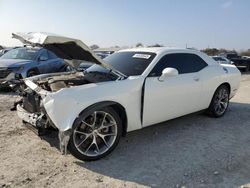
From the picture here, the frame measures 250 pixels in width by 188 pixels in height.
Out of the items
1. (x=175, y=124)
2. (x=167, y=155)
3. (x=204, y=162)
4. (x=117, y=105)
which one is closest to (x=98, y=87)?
(x=117, y=105)

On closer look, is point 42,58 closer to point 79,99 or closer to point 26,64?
point 26,64

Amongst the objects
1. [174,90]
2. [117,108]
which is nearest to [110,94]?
[117,108]

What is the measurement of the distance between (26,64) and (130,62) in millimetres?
5613

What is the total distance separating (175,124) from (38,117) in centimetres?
292

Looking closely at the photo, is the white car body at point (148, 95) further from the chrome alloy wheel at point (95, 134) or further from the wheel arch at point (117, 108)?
the chrome alloy wheel at point (95, 134)

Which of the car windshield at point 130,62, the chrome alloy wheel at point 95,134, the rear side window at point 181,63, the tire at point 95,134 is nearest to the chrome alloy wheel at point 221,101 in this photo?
the rear side window at point 181,63

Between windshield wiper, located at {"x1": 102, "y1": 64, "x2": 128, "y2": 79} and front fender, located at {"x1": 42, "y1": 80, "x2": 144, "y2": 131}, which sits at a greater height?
windshield wiper, located at {"x1": 102, "y1": 64, "x2": 128, "y2": 79}

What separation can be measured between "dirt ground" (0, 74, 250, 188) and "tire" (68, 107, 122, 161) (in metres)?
0.15

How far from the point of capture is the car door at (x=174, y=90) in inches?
186

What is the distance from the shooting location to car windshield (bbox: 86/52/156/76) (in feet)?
15.9

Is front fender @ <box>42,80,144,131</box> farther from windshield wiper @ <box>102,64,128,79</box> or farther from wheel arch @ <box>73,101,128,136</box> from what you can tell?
windshield wiper @ <box>102,64,128,79</box>

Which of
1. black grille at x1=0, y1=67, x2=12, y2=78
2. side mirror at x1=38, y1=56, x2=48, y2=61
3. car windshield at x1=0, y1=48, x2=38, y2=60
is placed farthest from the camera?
car windshield at x1=0, y1=48, x2=38, y2=60

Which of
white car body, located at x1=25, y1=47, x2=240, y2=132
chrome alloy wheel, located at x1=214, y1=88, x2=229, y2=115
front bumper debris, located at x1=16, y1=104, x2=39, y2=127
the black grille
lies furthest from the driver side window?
chrome alloy wheel, located at x1=214, y1=88, x2=229, y2=115

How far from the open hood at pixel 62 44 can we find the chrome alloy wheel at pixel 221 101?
3.07 m
